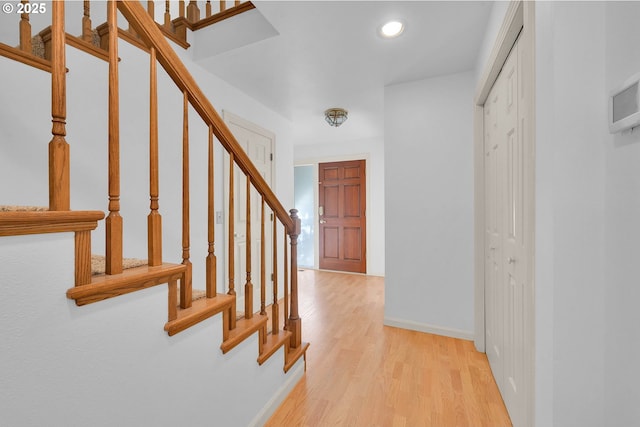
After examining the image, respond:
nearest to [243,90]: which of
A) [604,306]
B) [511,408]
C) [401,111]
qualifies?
[401,111]

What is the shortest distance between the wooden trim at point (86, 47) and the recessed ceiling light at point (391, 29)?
5.69 ft

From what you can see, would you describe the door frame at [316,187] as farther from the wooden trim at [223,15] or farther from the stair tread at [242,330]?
the stair tread at [242,330]

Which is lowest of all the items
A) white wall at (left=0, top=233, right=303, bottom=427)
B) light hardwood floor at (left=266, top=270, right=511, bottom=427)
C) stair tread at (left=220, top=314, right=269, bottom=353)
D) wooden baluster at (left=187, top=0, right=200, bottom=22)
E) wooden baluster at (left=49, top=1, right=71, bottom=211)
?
light hardwood floor at (left=266, top=270, right=511, bottom=427)

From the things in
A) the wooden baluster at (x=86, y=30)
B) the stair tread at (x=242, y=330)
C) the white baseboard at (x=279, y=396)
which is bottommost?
the white baseboard at (x=279, y=396)

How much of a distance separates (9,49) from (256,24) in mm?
1380

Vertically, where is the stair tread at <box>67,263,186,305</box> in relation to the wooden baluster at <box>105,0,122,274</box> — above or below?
below

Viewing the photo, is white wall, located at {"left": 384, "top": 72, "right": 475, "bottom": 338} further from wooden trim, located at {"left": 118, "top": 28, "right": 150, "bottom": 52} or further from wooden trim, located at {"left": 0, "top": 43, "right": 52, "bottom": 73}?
wooden trim, located at {"left": 0, "top": 43, "right": 52, "bottom": 73}

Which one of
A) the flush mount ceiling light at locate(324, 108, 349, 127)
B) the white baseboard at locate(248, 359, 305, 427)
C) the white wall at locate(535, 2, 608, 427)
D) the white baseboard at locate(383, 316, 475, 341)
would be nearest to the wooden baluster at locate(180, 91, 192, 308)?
the white baseboard at locate(248, 359, 305, 427)

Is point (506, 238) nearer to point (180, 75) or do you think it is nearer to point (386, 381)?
point (386, 381)

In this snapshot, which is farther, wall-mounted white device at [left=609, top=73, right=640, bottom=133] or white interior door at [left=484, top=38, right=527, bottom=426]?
white interior door at [left=484, top=38, right=527, bottom=426]

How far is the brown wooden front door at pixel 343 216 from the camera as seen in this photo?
15.9 feet

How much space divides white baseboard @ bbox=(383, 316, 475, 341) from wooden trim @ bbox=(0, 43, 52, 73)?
2.99 metres

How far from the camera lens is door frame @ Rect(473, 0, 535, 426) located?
1.01 meters

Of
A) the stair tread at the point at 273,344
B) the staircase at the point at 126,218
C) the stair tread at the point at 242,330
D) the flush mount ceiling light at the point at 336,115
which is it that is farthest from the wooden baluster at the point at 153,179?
the flush mount ceiling light at the point at 336,115
